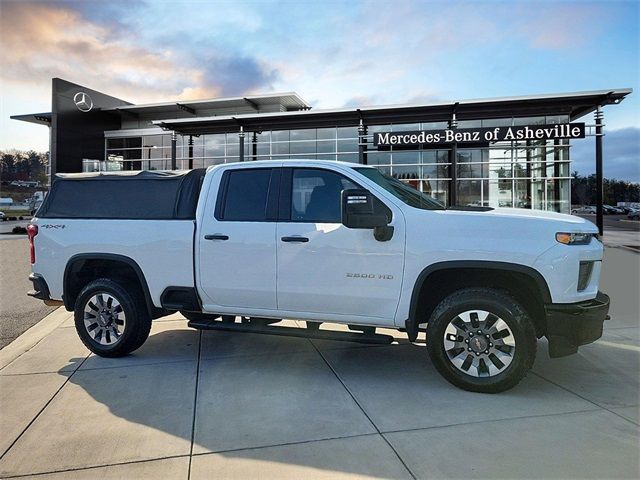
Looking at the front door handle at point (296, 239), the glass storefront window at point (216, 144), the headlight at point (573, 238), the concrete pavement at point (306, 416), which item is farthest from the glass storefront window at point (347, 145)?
the headlight at point (573, 238)

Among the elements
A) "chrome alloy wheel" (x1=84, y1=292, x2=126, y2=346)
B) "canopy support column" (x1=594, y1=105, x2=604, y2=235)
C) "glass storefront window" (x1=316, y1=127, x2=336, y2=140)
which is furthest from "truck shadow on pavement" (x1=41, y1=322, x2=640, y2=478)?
"glass storefront window" (x1=316, y1=127, x2=336, y2=140)

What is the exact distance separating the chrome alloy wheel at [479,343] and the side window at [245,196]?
2156mm

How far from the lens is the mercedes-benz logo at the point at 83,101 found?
31156 millimetres

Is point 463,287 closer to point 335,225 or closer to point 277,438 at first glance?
point 335,225

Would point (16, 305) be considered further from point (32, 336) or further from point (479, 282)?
point (479, 282)

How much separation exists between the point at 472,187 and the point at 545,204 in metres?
3.44

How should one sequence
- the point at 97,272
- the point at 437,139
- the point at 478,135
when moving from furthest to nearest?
the point at 437,139, the point at 478,135, the point at 97,272

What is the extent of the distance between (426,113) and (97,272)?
61.4ft

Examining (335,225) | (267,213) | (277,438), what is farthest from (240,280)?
(277,438)

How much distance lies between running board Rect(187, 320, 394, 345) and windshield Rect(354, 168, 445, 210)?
4.32 feet

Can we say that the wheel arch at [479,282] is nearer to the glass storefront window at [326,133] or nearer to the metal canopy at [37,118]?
the glass storefront window at [326,133]

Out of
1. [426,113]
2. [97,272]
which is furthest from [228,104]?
[97,272]

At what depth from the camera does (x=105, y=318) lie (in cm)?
535

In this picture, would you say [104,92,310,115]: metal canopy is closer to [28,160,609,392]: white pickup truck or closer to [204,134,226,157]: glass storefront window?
[204,134,226,157]: glass storefront window
